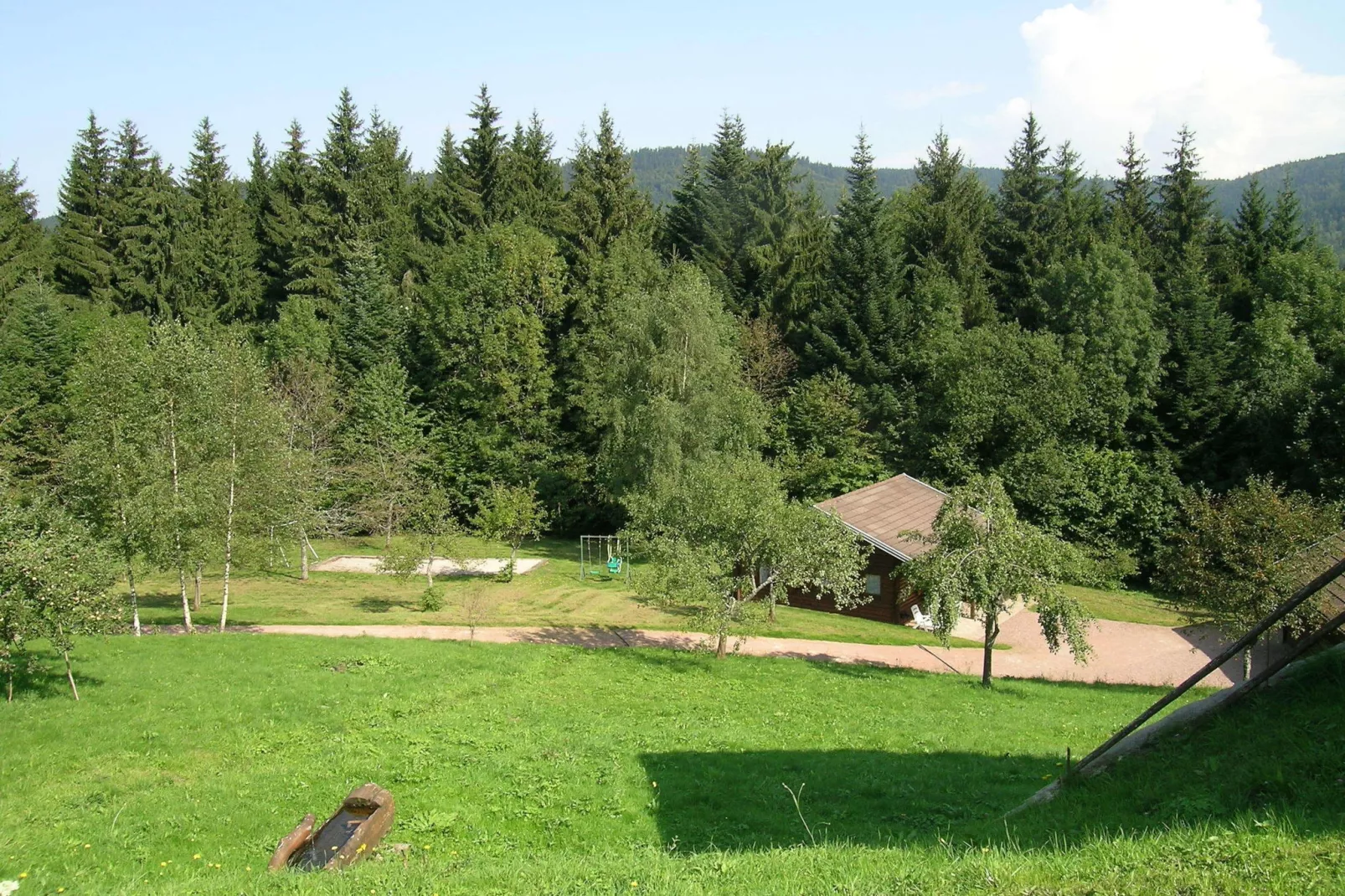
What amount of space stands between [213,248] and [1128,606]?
171 feet

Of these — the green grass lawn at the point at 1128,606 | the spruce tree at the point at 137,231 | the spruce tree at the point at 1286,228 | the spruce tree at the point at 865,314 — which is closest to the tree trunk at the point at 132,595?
the green grass lawn at the point at 1128,606

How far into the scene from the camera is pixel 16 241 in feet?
165

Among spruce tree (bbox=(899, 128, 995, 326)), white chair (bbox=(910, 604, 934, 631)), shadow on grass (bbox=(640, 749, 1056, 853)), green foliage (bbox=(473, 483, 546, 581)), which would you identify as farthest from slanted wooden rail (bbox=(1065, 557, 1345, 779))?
spruce tree (bbox=(899, 128, 995, 326))

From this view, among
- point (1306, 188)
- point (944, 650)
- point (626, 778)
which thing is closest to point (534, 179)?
point (944, 650)

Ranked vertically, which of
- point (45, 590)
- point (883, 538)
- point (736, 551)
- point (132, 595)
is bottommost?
point (132, 595)

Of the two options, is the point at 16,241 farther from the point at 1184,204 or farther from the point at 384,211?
the point at 1184,204

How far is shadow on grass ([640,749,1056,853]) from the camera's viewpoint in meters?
9.99

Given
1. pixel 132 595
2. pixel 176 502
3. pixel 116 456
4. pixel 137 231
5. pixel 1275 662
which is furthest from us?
pixel 137 231

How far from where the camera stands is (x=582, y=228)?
48844 millimetres

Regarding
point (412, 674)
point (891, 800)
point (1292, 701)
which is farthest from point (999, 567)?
point (412, 674)

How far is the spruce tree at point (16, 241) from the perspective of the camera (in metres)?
47.4

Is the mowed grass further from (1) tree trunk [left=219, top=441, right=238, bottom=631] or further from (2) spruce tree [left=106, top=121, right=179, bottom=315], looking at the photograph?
(2) spruce tree [left=106, top=121, right=179, bottom=315]

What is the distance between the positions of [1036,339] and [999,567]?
2390cm

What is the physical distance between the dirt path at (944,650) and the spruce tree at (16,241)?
35133 mm
